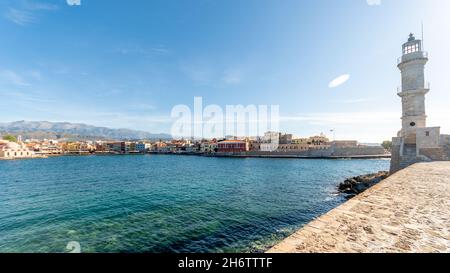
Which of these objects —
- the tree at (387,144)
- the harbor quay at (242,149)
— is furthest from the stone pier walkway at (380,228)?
the tree at (387,144)

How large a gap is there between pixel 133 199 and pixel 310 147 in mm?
68482

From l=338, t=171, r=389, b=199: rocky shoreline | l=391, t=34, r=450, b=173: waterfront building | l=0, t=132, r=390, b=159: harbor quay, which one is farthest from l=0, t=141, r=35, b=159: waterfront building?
l=391, t=34, r=450, b=173: waterfront building

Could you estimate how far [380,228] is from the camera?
4094mm

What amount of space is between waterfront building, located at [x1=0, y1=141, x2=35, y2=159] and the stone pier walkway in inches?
4294

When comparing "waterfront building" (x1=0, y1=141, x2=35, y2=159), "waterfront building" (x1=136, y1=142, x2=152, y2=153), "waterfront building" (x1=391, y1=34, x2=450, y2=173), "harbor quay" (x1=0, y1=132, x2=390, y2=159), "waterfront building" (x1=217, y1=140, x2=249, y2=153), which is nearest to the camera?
"waterfront building" (x1=391, y1=34, x2=450, y2=173)

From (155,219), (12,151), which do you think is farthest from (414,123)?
(12,151)

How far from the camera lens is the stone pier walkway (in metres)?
3.35

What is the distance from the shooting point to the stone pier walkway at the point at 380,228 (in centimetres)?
335

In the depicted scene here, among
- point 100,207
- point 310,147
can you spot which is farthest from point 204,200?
point 310,147

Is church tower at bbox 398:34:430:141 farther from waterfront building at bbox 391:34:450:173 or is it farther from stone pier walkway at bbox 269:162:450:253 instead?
stone pier walkway at bbox 269:162:450:253

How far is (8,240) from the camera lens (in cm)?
897

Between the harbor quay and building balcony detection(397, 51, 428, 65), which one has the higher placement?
building balcony detection(397, 51, 428, 65)
